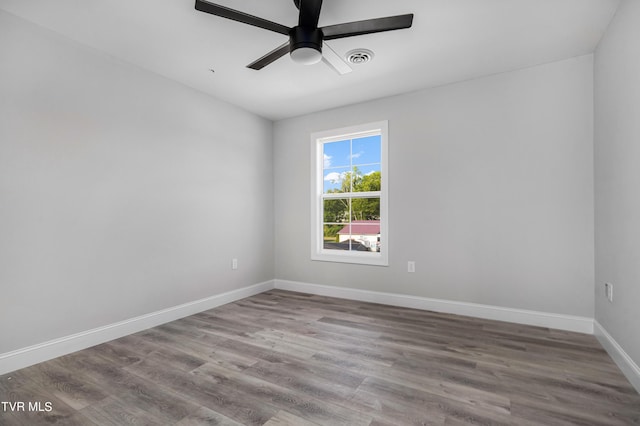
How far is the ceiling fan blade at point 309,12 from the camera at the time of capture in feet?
Result: 5.92

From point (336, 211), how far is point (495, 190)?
1961 mm

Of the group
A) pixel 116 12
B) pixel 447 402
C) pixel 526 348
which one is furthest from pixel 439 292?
pixel 116 12

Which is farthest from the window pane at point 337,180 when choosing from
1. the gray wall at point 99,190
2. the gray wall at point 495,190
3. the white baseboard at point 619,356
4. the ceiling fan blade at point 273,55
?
the white baseboard at point 619,356

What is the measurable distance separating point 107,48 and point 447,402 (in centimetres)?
368

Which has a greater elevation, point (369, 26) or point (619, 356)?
point (369, 26)

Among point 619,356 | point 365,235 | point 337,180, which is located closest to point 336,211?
point 337,180

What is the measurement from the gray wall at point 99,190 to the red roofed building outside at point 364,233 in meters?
1.51

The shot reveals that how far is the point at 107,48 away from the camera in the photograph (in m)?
2.69

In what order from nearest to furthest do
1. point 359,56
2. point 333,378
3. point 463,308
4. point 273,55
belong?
point 333,378 → point 273,55 → point 359,56 → point 463,308

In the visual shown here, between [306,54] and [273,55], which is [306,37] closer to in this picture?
[306,54]

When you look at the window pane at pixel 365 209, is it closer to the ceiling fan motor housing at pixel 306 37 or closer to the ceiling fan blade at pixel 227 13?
the ceiling fan motor housing at pixel 306 37

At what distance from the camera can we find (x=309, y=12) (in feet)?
6.16

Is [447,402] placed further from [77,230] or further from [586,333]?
[77,230]

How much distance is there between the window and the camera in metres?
3.94
